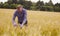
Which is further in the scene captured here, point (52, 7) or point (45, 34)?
point (52, 7)

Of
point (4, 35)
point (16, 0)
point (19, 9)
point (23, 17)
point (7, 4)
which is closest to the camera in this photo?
point (4, 35)

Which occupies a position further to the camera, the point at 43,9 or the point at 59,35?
the point at 43,9

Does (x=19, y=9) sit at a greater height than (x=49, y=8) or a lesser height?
greater

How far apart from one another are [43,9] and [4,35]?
35052 mm

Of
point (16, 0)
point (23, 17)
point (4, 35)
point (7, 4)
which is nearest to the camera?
point (4, 35)

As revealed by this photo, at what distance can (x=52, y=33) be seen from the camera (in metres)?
2.41

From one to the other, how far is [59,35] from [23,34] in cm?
38

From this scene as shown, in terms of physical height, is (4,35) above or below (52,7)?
above

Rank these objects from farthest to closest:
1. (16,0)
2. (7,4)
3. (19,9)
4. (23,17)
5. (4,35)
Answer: (16,0), (7,4), (23,17), (19,9), (4,35)

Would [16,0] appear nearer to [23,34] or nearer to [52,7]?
[52,7]

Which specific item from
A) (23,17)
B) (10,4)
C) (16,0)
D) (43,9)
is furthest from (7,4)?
(23,17)

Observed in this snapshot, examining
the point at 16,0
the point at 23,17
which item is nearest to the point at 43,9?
the point at 16,0

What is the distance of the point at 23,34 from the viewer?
233 cm

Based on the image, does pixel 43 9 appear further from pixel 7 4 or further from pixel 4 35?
pixel 4 35
